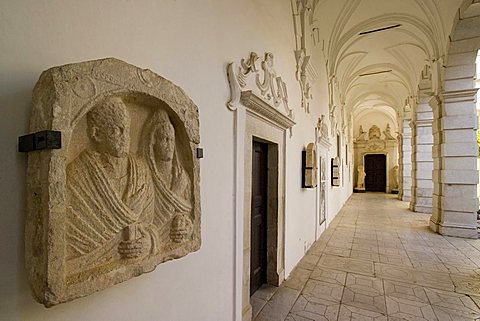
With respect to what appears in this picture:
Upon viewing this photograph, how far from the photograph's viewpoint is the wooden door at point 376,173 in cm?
2003

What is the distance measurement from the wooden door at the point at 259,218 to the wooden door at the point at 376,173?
64.2ft

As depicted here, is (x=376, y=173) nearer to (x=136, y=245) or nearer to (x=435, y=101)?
(x=435, y=101)

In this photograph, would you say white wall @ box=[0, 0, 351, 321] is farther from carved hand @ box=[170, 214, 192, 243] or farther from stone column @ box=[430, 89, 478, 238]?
stone column @ box=[430, 89, 478, 238]

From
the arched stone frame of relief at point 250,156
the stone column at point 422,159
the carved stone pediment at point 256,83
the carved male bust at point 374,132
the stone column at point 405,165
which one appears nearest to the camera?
the carved stone pediment at point 256,83

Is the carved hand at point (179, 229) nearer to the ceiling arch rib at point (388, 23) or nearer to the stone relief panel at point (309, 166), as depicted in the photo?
the stone relief panel at point (309, 166)

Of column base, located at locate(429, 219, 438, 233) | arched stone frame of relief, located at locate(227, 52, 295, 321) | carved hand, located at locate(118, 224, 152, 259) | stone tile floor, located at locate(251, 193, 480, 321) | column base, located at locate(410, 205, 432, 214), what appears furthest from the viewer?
column base, located at locate(410, 205, 432, 214)

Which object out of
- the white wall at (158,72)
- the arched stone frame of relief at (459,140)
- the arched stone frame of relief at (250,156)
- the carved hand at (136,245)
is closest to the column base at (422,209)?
the arched stone frame of relief at (459,140)

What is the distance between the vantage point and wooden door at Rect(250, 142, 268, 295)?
3.15 meters

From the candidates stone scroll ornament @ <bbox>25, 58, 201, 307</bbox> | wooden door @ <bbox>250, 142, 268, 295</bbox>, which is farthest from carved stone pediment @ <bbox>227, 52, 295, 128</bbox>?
stone scroll ornament @ <bbox>25, 58, 201, 307</bbox>

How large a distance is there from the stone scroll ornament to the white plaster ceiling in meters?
5.61

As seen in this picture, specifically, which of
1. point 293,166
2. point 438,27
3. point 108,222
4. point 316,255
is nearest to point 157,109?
point 108,222

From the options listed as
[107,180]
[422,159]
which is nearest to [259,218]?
[107,180]

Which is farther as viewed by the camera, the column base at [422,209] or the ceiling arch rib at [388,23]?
the column base at [422,209]

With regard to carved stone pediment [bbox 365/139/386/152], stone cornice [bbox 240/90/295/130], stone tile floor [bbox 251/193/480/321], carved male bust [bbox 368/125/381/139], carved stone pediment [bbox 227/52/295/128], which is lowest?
stone tile floor [bbox 251/193/480/321]
